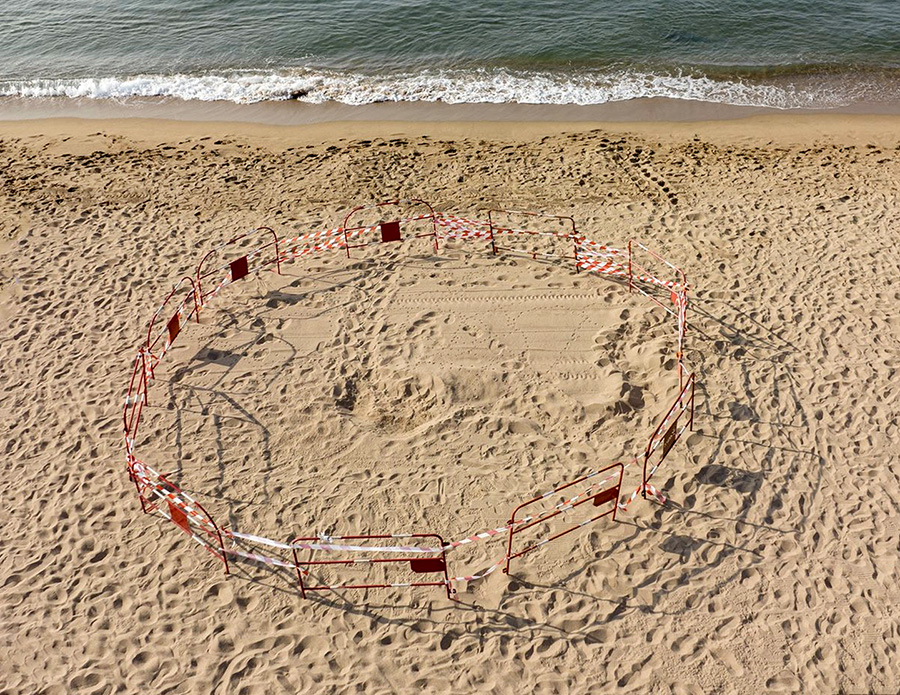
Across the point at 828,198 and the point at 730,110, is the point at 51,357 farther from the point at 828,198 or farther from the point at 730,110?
the point at 730,110

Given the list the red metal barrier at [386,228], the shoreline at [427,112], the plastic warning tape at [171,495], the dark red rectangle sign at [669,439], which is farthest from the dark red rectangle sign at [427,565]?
the shoreline at [427,112]

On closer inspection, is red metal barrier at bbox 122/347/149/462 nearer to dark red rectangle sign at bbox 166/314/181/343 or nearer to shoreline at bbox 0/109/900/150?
dark red rectangle sign at bbox 166/314/181/343

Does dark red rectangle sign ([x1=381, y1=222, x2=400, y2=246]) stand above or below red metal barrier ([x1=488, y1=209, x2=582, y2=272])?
above

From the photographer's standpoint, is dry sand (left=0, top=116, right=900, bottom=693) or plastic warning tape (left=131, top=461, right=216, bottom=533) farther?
plastic warning tape (left=131, top=461, right=216, bottom=533)

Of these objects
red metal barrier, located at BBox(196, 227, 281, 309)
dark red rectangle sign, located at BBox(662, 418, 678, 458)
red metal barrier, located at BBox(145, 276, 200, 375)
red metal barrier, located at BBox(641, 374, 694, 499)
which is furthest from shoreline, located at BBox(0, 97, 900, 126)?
dark red rectangle sign, located at BBox(662, 418, 678, 458)

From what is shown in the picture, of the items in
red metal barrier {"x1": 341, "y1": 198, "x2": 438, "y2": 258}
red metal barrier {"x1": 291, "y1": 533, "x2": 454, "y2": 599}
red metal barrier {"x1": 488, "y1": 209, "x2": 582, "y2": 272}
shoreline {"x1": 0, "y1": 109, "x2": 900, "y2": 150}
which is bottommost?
red metal barrier {"x1": 291, "y1": 533, "x2": 454, "y2": 599}

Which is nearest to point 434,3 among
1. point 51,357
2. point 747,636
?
point 51,357
